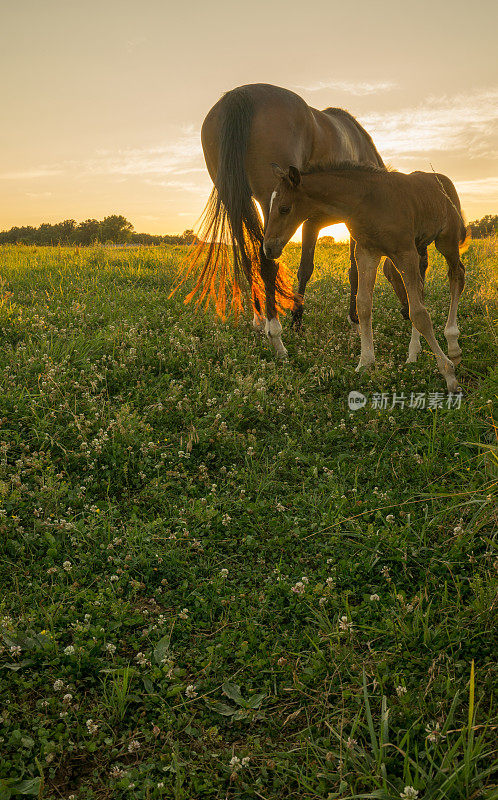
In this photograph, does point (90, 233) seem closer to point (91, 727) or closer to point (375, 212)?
point (375, 212)

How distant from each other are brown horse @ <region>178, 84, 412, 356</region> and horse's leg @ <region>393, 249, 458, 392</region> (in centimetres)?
109

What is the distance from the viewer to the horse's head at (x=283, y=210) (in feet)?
18.9

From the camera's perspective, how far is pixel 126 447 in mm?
4883

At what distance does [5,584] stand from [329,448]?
307cm

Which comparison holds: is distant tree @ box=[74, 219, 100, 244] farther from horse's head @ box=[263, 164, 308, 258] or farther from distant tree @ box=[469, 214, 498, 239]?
horse's head @ box=[263, 164, 308, 258]

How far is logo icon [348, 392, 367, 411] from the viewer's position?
5.91m

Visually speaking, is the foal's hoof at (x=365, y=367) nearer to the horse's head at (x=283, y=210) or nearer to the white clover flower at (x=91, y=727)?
the horse's head at (x=283, y=210)

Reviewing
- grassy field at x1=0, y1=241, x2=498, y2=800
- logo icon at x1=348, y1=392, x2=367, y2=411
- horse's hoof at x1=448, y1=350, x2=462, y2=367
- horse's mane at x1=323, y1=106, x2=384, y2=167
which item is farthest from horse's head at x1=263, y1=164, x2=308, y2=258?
horse's mane at x1=323, y1=106, x2=384, y2=167

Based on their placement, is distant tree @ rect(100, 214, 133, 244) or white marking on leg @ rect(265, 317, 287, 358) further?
distant tree @ rect(100, 214, 133, 244)

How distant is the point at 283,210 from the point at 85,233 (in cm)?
2049

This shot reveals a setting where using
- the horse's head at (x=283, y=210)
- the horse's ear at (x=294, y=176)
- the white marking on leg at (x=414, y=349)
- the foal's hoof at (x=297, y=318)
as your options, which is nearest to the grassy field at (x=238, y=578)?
the white marking on leg at (x=414, y=349)

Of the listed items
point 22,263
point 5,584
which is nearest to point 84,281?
point 22,263

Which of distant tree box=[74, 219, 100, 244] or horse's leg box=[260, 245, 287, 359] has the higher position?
distant tree box=[74, 219, 100, 244]

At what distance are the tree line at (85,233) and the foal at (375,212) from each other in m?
17.1
